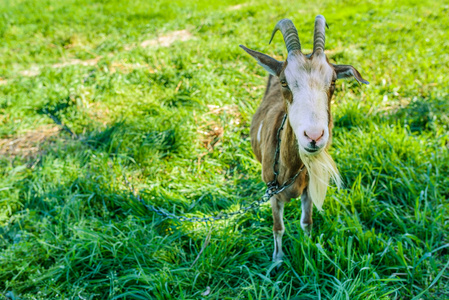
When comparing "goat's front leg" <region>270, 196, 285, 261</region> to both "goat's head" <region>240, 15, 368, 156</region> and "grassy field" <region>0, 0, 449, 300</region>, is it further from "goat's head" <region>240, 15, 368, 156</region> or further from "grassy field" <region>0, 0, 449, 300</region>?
"goat's head" <region>240, 15, 368, 156</region>

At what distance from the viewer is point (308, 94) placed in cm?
174

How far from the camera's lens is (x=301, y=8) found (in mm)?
7723

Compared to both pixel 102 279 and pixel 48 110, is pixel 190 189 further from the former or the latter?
pixel 48 110

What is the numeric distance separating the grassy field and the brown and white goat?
1.40ft

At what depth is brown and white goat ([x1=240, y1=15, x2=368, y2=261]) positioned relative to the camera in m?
1.67

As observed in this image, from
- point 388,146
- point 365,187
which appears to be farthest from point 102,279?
point 388,146

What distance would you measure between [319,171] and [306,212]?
2.06 feet

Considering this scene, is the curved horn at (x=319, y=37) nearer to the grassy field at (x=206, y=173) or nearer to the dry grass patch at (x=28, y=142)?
the grassy field at (x=206, y=173)

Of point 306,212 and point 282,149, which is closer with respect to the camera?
point 282,149

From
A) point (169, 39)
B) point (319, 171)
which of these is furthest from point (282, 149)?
point (169, 39)

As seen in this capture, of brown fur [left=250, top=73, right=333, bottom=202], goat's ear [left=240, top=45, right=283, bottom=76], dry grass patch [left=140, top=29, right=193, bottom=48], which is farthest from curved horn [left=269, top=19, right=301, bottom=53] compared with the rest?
A: dry grass patch [left=140, top=29, right=193, bottom=48]

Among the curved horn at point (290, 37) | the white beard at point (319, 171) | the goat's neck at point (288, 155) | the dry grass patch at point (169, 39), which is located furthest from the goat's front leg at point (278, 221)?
the dry grass patch at point (169, 39)

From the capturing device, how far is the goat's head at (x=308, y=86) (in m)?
1.64

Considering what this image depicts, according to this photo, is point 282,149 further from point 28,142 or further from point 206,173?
point 28,142
